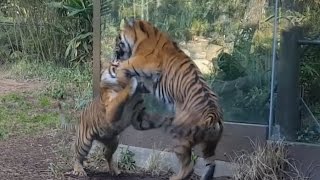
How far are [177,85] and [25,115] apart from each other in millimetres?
4330

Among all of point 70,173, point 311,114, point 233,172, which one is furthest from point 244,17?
point 70,173

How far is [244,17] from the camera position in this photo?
20.7 feet

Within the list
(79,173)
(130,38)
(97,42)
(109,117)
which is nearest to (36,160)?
(79,173)

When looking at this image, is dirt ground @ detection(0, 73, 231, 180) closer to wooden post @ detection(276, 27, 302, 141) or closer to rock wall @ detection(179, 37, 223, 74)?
A: wooden post @ detection(276, 27, 302, 141)

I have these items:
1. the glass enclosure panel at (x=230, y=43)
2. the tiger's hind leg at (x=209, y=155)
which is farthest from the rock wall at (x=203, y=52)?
the tiger's hind leg at (x=209, y=155)

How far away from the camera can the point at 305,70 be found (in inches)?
238

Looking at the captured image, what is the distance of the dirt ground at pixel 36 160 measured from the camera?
6086 mm

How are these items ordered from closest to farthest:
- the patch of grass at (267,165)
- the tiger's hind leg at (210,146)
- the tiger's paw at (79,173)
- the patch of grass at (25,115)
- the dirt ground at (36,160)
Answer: the tiger's hind leg at (210,146), the patch of grass at (267,165), the tiger's paw at (79,173), the dirt ground at (36,160), the patch of grass at (25,115)

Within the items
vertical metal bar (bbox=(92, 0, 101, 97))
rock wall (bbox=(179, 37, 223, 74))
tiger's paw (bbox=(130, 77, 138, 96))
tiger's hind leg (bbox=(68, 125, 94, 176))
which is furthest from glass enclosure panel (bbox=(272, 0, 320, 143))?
vertical metal bar (bbox=(92, 0, 101, 97))

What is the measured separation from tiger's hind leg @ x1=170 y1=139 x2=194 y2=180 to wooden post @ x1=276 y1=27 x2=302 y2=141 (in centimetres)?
120

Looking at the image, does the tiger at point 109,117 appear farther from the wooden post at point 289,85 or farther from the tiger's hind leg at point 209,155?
the wooden post at point 289,85

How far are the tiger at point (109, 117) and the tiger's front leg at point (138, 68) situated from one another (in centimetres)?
5

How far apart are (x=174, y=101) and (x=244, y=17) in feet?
4.45

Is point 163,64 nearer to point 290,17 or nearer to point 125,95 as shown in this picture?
point 125,95
